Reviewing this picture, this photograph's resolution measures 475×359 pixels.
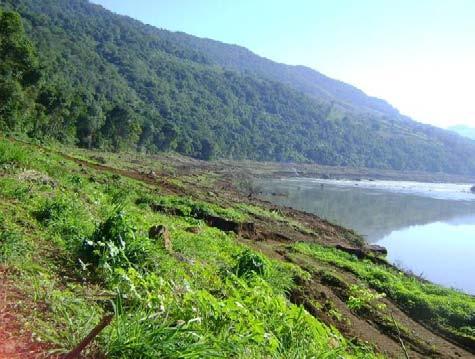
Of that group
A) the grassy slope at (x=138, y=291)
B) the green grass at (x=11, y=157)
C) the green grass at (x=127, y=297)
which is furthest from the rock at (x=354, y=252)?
the green grass at (x=11, y=157)

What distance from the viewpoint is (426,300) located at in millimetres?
16750

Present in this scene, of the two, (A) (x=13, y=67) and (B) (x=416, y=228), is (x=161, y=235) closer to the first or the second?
(A) (x=13, y=67)

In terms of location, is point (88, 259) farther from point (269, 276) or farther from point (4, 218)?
point (269, 276)

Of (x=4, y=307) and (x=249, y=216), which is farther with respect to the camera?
(x=249, y=216)

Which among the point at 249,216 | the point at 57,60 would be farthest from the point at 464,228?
the point at 57,60

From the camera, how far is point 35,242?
296 inches

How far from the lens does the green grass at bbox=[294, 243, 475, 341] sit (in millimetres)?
15844

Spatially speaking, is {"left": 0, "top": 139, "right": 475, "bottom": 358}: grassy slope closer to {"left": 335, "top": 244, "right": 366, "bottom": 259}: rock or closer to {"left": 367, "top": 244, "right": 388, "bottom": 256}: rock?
{"left": 335, "top": 244, "right": 366, "bottom": 259}: rock

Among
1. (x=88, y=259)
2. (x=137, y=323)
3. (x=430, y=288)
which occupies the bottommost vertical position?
(x=430, y=288)

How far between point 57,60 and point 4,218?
430ft

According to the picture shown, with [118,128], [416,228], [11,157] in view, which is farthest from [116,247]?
[118,128]

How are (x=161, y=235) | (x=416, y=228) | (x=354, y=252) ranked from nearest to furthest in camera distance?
1. (x=161, y=235)
2. (x=354, y=252)
3. (x=416, y=228)

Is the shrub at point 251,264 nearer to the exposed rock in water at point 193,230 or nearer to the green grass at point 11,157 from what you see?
the exposed rock in water at point 193,230

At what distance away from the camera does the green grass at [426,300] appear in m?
15.8
